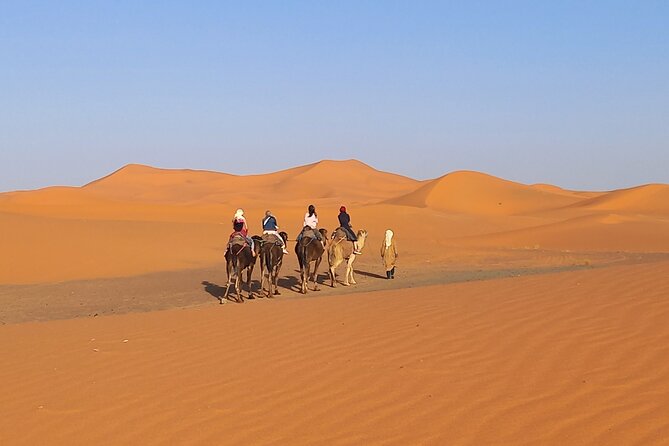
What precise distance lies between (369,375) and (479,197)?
71.5m

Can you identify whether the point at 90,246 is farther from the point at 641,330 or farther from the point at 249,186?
the point at 249,186

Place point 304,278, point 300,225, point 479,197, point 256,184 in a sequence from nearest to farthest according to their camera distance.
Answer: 1. point 304,278
2. point 300,225
3. point 479,197
4. point 256,184

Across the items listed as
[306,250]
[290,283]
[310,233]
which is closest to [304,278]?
[306,250]

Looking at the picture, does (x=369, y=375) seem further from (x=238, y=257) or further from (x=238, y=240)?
(x=238, y=257)

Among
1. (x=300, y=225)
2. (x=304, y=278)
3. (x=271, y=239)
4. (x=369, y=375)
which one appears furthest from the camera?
(x=300, y=225)

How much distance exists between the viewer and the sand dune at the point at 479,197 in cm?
7412

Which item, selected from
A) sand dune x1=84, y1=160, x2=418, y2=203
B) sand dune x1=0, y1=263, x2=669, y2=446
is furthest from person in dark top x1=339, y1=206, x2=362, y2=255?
sand dune x1=84, y1=160, x2=418, y2=203

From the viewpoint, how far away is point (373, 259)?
2858cm

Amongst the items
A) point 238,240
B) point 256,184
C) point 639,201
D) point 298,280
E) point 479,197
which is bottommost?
point 298,280

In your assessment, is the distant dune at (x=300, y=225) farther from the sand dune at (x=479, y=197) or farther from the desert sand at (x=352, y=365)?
the desert sand at (x=352, y=365)

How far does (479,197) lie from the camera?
78.4 metres

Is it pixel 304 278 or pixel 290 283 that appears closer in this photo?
pixel 304 278

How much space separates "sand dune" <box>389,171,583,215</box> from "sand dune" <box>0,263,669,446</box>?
60538 mm

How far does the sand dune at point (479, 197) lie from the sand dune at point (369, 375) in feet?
199
